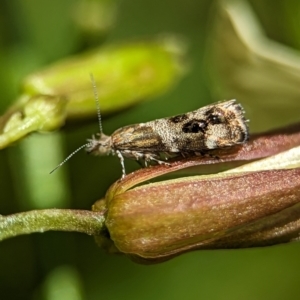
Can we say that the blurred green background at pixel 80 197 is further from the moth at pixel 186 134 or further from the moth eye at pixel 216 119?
the moth eye at pixel 216 119

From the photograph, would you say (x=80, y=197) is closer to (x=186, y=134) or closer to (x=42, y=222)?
(x=186, y=134)

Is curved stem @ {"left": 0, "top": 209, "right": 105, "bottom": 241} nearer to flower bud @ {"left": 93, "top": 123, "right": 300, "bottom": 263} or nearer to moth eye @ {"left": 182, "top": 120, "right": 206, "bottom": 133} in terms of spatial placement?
flower bud @ {"left": 93, "top": 123, "right": 300, "bottom": 263}

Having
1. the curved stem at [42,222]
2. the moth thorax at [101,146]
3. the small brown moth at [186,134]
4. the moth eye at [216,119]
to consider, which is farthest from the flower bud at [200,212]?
the moth thorax at [101,146]

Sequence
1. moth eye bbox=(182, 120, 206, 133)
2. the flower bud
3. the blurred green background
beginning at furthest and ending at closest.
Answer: the blurred green background → moth eye bbox=(182, 120, 206, 133) → the flower bud

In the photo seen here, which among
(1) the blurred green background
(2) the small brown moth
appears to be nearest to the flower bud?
(2) the small brown moth

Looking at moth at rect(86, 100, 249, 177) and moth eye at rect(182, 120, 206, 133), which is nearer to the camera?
moth at rect(86, 100, 249, 177)

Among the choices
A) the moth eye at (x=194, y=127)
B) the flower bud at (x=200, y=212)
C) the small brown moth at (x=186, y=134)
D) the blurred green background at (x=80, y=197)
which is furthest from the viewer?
the blurred green background at (x=80, y=197)
